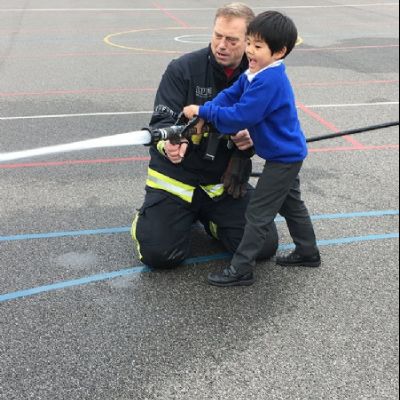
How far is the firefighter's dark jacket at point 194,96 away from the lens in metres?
3.62

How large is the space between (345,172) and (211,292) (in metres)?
2.57

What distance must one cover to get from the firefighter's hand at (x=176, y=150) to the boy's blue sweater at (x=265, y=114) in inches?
11.8

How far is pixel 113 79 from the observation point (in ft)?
30.3

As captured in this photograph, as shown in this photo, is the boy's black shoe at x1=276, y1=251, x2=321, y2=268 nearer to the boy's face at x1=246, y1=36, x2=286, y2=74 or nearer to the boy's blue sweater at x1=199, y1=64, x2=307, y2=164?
the boy's blue sweater at x1=199, y1=64, x2=307, y2=164

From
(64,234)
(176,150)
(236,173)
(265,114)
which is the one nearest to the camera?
(265,114)

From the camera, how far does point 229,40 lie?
3377 millimetres

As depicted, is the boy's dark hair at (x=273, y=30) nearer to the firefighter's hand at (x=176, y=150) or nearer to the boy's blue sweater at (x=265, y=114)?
the boy's blue sweater at (x=265, y=114)

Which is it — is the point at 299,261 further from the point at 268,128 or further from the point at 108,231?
the point at 108,231

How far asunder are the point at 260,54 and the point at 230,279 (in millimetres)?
1433

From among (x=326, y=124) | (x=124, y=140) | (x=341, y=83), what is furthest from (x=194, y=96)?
(x=341, y=83)

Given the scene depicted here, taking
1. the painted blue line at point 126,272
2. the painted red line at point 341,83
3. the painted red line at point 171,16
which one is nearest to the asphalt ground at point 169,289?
the painted blue line at point 126,272

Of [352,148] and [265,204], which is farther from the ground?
[265,204]

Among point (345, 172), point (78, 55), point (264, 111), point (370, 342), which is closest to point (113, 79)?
point (78, 55)

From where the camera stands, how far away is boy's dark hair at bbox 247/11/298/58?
9.49 feet
